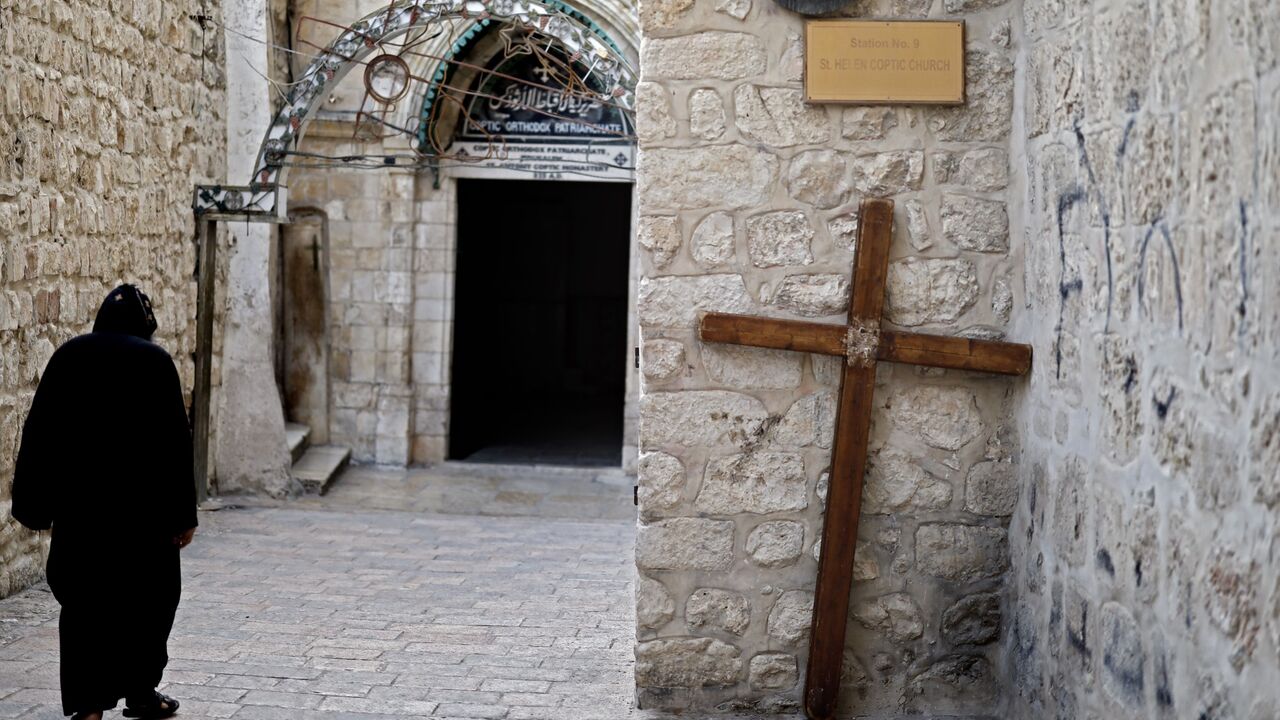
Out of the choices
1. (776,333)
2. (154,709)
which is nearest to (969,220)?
(776,333)

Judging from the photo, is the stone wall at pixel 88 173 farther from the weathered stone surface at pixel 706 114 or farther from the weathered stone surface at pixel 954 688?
the weathered stone surface at pixel 954 688

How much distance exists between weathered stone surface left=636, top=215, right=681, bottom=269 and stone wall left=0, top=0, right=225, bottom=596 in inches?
131

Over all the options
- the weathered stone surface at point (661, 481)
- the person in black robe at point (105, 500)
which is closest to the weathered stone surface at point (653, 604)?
the weathered stone surface at point (661, 481)

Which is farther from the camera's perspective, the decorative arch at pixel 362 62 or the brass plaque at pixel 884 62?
the decorative arch at pixel 362 62

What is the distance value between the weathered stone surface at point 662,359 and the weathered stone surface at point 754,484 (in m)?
0.31

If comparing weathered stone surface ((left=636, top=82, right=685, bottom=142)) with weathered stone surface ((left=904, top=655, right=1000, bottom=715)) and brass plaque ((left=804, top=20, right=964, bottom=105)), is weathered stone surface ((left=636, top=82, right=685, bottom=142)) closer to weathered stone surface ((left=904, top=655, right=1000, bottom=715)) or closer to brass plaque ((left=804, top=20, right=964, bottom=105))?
brass plaque ((left=804, top=20, right=964, bottom=105))

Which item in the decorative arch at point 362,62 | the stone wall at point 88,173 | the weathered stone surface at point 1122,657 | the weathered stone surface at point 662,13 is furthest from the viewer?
the decorative arch at point 362,62

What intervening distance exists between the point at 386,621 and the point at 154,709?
1.59 meters

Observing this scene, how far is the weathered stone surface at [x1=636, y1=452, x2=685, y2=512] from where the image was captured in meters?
4.33

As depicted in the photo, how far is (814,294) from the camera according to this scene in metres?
4.29

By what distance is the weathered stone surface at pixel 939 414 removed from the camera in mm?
4312

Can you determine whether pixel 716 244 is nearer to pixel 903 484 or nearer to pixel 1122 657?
pixel 903 484

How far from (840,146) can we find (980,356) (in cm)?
77

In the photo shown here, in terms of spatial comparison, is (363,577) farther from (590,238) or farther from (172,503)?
(590,238)
